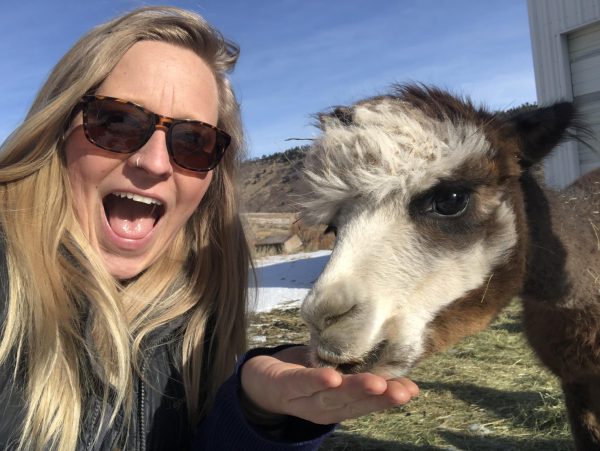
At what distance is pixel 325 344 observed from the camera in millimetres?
1854

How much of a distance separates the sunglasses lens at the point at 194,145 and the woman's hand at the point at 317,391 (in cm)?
96

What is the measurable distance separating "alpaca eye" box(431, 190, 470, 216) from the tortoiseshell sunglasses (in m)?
1.06

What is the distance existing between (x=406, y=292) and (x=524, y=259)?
2.59 ft

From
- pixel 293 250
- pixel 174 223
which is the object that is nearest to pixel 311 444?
pixel 174 223

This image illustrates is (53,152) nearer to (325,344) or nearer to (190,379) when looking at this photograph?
(190,379)

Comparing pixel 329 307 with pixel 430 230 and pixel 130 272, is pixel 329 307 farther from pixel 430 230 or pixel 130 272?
pixel 130 272

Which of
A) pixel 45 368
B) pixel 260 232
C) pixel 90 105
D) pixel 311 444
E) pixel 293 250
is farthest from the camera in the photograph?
pixel 260 232

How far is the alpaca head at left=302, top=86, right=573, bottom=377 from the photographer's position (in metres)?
1.89

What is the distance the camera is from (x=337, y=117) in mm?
Result: 2600

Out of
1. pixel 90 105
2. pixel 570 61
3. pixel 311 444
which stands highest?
pixel 570 61

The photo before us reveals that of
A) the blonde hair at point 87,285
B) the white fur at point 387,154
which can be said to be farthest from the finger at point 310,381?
the white fur at point 387,154

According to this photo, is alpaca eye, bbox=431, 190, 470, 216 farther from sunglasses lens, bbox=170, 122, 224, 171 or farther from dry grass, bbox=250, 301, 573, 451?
dry grass, bbox=250, 301, 573, 451

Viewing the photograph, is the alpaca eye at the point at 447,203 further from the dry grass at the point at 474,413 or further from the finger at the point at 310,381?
the dry grass at the point at 474,413

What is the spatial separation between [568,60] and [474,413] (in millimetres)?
5761
